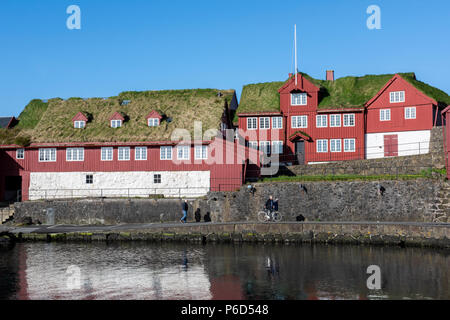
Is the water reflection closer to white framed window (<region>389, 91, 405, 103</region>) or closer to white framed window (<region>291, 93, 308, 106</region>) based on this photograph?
white framed window (<region>389, 91, 405, 103</region>)

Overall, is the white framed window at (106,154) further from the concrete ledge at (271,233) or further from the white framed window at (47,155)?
the concrete ledge at (271,233)

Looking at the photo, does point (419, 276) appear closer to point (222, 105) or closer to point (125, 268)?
point (125, 268)

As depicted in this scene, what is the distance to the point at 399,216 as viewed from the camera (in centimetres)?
3475

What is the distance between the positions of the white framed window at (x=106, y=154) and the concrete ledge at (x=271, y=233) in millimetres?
9484

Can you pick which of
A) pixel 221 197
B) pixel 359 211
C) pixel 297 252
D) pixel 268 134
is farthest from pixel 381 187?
pixel 268 134

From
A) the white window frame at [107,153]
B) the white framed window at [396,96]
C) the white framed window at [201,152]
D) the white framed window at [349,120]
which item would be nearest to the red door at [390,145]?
the white framed window at [396,96]

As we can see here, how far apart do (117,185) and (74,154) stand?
535cm

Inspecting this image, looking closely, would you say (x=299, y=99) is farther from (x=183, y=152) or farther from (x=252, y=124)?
(x=183, y=152)

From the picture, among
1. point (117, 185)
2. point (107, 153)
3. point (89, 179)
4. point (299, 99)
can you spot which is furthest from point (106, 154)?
point (299, 99)

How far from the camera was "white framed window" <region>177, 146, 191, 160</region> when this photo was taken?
4406 cm

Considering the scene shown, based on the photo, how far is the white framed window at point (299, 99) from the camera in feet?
171
